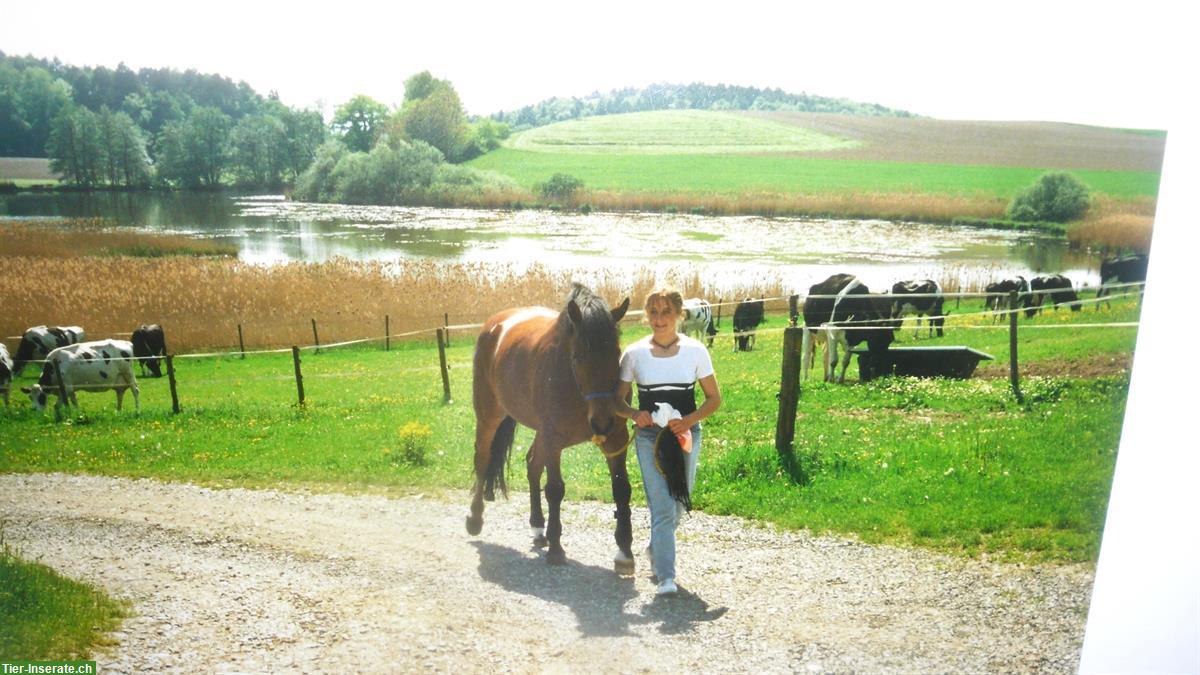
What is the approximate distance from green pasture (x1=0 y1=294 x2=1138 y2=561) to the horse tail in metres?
0.08

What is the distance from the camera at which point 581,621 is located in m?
3.80

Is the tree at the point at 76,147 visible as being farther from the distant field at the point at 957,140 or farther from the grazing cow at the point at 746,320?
the distant field at the point at 957,140

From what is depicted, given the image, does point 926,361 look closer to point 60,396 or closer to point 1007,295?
point 1007,295

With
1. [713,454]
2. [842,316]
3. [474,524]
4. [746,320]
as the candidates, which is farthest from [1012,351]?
[474,524]

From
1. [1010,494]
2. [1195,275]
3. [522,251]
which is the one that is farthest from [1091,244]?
[522,251]

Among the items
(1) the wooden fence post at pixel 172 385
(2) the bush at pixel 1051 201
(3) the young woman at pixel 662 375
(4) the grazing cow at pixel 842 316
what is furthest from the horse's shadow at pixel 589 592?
(2) the bush at pixel 1051 201

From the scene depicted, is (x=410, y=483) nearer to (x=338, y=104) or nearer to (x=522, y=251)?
(x=522, y=251)

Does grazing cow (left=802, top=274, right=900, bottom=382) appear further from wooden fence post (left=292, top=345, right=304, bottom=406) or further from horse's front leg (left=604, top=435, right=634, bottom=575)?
wooden fence post (left=292, top=345, right=304, bottom=406)

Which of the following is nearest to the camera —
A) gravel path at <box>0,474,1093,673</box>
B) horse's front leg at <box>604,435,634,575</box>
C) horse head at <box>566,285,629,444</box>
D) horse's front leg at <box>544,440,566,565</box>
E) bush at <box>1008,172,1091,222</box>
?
horse head at <box>566,285,629,444</box>

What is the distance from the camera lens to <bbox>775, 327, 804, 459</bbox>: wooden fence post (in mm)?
4312

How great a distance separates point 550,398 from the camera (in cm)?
389

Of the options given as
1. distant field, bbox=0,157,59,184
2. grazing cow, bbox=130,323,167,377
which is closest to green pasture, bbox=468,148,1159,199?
grazing cow, bbox=130,323,167,377

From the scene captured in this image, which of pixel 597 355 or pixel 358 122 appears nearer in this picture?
pixel 597 355

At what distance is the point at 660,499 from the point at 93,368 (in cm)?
289
